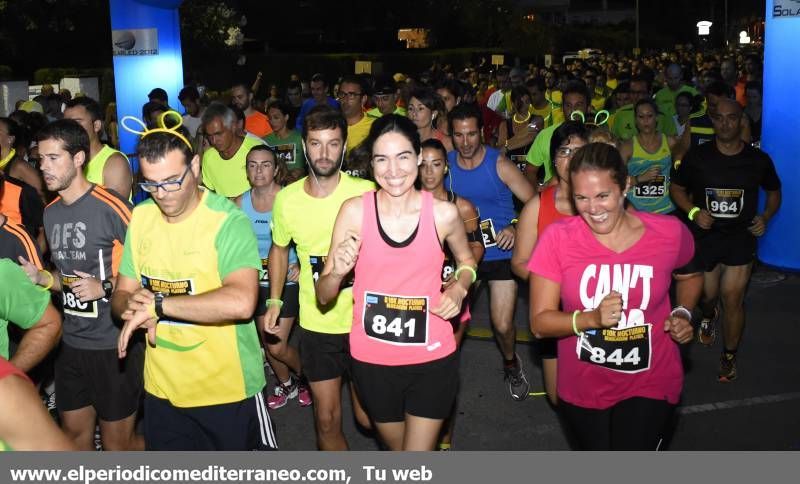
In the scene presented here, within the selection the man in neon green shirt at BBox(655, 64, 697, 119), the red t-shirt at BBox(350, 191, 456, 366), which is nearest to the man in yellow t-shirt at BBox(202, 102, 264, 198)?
the red t-shirt at BBox(350, 191, 456, 366)

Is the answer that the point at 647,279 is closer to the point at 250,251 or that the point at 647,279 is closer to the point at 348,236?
the point at 348,236

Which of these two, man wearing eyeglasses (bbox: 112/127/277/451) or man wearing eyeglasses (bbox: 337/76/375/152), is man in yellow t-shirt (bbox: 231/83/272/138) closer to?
man wearing eyeglasses (bbox: 337/76/375/152)

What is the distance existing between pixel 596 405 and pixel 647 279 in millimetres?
604

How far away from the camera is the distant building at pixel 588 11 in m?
97.4

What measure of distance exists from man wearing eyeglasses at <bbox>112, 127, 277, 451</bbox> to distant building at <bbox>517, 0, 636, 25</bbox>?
96549 millimetres

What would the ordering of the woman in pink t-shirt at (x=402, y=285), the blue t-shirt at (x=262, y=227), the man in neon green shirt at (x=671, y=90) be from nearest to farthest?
the woman in pink t-shirt at (x=402, y=285) → the blue t-shirt at (x=262, y=227) → the man in neon green shirt at (x=671, y=90)

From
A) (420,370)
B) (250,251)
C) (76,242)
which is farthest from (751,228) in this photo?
(76,242)

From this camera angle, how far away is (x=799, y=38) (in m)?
10.4

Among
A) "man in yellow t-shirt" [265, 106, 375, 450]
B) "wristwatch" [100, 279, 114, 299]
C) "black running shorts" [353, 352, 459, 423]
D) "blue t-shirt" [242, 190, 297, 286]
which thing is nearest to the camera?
"black running shorts" [353, 352, 459, 423]

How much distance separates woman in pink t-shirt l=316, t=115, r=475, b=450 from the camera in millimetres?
4273

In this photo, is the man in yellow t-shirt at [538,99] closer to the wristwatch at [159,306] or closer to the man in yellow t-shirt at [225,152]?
the man in yellow t-shirt at [225,152]

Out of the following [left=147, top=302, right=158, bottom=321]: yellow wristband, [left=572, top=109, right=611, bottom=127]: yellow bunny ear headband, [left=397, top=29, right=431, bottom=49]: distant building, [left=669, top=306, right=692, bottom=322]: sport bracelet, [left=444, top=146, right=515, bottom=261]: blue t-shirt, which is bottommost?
[left=669, top=306, right=692, bottom=322]: sport bracelet

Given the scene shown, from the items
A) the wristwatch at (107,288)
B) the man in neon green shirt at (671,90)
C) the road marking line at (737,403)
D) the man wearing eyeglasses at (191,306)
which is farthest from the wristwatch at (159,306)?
the man in neon green shirt at (671,90)

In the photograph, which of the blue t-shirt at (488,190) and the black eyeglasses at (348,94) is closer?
the blue t-shirt at (488,190)
